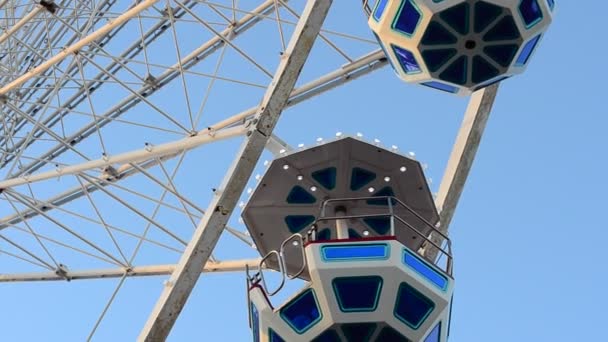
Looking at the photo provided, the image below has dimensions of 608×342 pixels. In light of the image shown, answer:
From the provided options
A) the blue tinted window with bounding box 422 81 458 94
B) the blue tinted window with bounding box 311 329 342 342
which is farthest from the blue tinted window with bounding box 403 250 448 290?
the blue tinted window with bounding box 422 81 458 94

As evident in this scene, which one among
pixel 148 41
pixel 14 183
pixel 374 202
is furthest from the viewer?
pixel 148 41

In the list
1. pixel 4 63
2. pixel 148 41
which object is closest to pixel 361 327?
pixel 148 41

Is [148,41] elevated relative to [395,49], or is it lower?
elevated

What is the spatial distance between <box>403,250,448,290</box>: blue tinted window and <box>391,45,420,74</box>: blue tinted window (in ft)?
9.45

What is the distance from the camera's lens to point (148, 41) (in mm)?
21938

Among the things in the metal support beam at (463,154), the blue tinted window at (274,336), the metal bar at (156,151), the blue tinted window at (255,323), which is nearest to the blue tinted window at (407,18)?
the metal bar at (156,151)

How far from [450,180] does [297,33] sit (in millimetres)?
3414

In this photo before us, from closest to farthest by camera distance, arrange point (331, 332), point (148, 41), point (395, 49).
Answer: point (331, 332) < point (395, 49) < point (148, 41)

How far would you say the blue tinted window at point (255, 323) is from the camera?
1218 centimetres

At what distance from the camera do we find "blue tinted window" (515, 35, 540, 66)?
13758mm

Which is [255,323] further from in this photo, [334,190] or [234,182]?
[334,190]

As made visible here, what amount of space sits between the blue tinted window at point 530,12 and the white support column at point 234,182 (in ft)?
7.48

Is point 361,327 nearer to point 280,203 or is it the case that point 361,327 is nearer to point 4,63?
point 280,203

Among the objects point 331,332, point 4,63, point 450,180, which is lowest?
point 331,332
